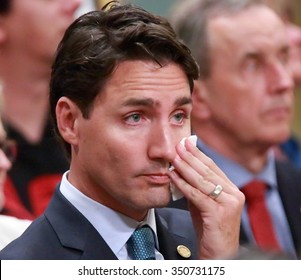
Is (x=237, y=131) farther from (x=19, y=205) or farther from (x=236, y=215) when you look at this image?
(x=236, y=215)

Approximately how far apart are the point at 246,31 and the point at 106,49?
205 centimetres

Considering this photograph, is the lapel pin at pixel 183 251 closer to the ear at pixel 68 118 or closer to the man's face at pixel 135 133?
the man's face at pixel 135 133

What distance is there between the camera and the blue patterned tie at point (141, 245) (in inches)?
121

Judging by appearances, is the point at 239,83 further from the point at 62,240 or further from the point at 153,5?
the point at 62,240

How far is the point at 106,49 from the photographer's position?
3.00m

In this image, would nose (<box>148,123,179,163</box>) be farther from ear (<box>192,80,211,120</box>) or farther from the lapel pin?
ear (<box>192,80,211,120</box>)

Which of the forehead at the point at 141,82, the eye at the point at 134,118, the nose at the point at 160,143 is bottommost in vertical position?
the nose at the point at 160,143

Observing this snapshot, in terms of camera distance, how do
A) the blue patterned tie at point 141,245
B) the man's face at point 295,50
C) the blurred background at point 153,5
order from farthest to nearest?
the man's face at point 295,50 → the blurred background at point 153,5 → the blue patterned tie at point 141,245

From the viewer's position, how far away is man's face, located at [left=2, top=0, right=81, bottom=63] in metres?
5.14

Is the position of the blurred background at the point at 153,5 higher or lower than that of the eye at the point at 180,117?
lower

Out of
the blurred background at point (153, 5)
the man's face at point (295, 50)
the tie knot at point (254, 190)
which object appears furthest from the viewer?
the man's face at point (295, 50)

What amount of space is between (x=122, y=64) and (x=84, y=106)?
5.9 inches

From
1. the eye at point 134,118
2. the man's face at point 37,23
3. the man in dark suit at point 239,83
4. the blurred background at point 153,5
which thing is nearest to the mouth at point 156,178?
the eye at point 134,118

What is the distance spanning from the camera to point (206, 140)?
5.01 m
